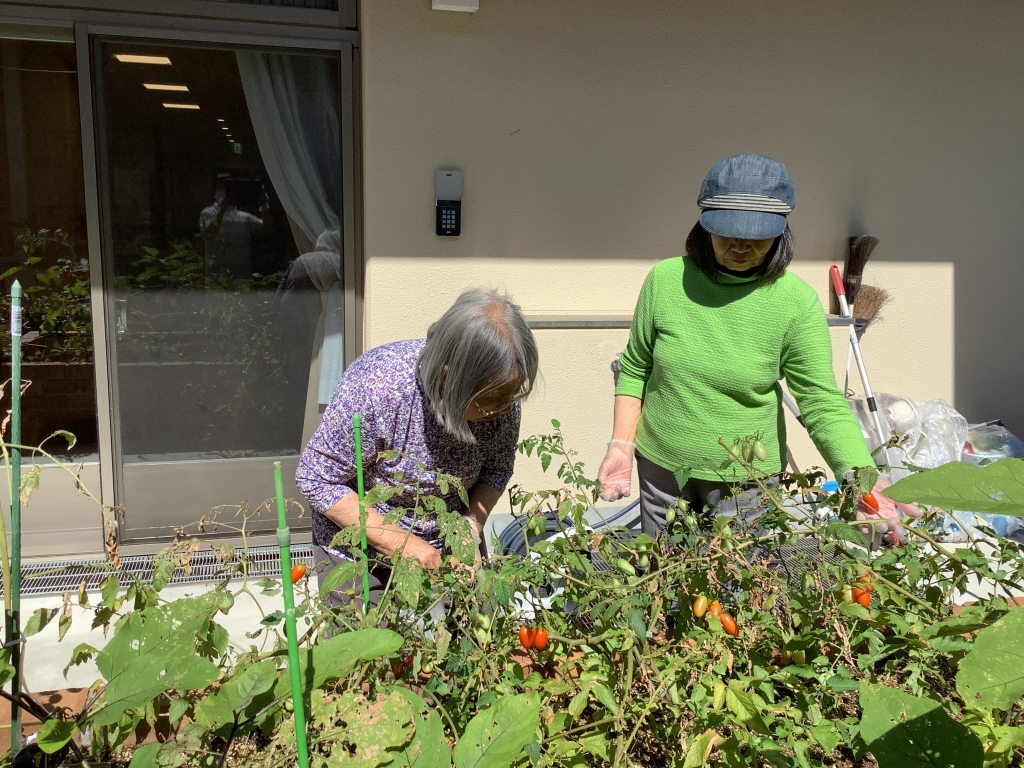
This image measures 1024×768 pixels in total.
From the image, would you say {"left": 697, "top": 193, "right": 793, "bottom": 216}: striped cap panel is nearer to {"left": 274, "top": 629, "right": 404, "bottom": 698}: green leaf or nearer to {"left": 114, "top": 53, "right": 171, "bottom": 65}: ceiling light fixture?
{"left": 274, "top": 629, "right": 404, "bottom": 698}: green leaf

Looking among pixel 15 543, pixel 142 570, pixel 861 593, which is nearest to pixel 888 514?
pixel 861 593

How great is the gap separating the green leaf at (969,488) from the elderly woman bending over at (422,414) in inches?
46.6

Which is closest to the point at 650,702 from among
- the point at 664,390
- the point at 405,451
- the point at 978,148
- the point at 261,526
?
the point at 405,451

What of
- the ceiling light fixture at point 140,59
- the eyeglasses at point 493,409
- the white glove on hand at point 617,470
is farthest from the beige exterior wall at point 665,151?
the eyeglasses at point 493,409

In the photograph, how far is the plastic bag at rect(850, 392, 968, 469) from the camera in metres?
4.02

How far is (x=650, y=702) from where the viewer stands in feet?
3.60

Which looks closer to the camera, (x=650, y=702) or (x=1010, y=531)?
(x=650, y=702)

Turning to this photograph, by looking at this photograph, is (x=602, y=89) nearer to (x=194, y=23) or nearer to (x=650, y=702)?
(x=194, y=23)

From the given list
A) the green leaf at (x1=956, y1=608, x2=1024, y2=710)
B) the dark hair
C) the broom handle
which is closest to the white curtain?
the dark hair

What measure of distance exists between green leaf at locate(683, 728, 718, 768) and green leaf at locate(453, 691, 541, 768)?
0.79 feet

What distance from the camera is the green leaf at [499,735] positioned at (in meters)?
0.84

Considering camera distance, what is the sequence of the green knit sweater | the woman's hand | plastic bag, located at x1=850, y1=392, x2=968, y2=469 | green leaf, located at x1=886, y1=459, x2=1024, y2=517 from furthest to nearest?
1. plastic bag, located at x1=850, y1=392, x2=968, y2=469
2. the green knit sweater
3. the woman's hand
4. green leaf, located at x1=886, y1=459, x2=1024, y2=517

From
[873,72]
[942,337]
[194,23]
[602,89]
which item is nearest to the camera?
[194,23]

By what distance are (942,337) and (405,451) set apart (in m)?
3.52
